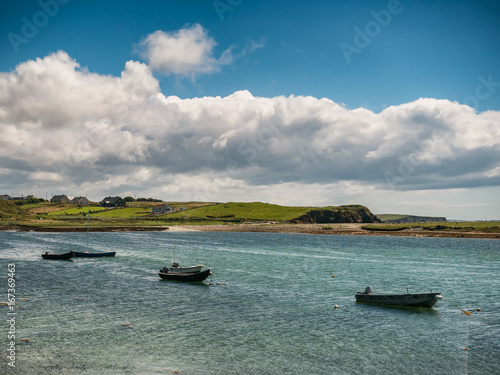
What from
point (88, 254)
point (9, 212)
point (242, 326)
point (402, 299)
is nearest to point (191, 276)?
point (242, 326)

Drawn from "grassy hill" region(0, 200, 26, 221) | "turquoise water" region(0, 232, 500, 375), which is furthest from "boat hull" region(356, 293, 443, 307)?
"grassy hill" region(0, 200, 26, 221)

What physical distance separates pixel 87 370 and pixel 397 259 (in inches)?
2834

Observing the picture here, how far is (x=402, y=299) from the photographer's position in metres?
35.8

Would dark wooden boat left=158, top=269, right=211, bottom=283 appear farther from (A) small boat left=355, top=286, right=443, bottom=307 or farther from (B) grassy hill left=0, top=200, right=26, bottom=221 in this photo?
(B) grassy hill left=0, top=200, right=26, bottom=221

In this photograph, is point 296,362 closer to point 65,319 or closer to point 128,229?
point 65,319

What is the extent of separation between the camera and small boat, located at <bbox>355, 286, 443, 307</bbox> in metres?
34.9

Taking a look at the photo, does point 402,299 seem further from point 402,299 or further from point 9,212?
point 9,212

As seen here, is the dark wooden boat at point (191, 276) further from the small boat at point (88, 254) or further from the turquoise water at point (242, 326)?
the small boat at point (88, 254)

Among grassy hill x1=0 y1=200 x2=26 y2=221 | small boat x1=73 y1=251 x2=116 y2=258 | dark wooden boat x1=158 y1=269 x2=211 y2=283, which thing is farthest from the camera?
grassy hill x1=0 y1=200 x2=26 y2=221

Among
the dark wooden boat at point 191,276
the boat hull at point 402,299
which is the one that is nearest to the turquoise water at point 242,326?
the boat hull at point 402,299

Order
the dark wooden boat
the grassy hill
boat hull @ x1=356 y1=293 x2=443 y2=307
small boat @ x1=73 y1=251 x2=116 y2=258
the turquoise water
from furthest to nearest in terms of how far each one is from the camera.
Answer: the grassy hill
small boat @ x1=73 y1=251 x2=116 y2=258
the dark wooden boat
boat hull @ x1=356 y1=293 x2=443 y2=307
the turquoise water

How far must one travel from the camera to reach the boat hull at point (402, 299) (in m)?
34.9

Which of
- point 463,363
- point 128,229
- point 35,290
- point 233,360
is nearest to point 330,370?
point 233,360

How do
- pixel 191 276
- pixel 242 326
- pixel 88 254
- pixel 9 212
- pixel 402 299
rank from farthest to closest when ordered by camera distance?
pixel 9 212
pixel 88 254
pixel 191 276
pixel 402 299
pixel 242 326
